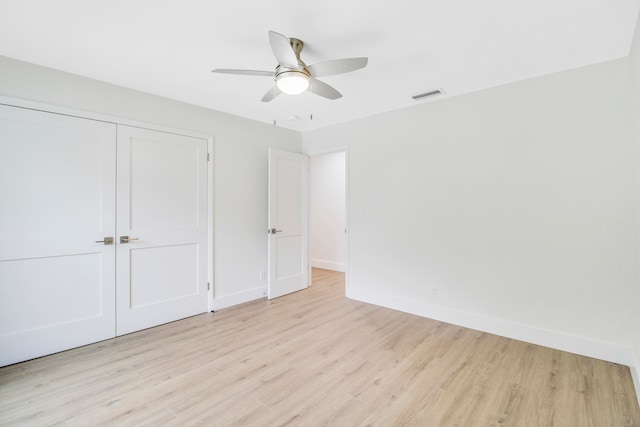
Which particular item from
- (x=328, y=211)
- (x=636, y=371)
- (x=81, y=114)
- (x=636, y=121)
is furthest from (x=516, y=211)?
(x=81, y=114)

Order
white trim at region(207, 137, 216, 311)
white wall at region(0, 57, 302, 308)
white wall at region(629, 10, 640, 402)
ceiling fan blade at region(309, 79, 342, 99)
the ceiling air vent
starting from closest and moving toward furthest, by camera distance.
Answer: white wall at region(629, 10, 640, 402), ceiling fan blade at region(309, 79, 342, 99), white wall at region(0, 57, 302, 308), the ceiling air vent, white trim at region(207, 137, 216, 311)

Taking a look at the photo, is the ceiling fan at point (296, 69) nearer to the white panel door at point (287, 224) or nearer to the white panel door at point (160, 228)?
the white panel door at point (160, 228)

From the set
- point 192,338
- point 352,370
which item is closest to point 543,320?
point 352,370

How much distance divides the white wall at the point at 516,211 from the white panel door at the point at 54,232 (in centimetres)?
302

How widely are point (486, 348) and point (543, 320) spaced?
0.61 meters

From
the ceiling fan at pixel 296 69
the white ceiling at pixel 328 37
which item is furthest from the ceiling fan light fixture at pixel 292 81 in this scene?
the white ceiling at pixel 328 37

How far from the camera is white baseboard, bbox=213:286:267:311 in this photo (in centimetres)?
371

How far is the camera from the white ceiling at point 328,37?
6.01ft

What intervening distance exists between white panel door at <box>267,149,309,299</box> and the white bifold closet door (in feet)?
3.17

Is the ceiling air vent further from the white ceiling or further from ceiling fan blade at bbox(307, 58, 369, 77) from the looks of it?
ceiling fan blade at bbox(307, 58, 369, 77)

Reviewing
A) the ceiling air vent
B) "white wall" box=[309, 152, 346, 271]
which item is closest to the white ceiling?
the ceiling air vent

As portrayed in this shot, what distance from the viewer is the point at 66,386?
7.00ft

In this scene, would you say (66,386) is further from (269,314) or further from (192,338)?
(269,314)

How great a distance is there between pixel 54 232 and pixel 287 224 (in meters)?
2.58
